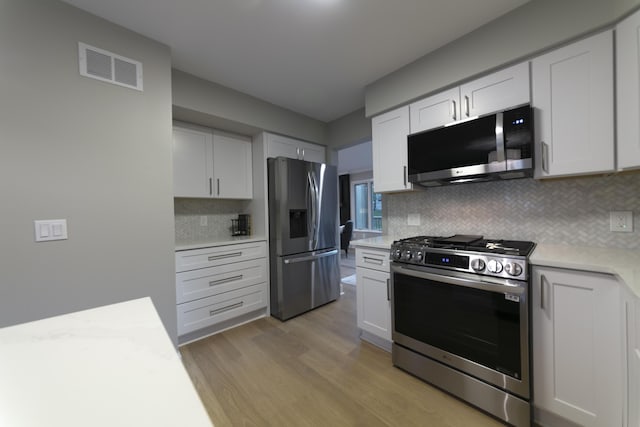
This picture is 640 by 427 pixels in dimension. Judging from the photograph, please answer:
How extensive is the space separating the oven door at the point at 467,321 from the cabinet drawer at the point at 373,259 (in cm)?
16

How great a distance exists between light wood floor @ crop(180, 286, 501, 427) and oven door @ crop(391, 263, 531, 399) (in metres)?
0.27

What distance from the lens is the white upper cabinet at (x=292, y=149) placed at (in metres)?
3.01

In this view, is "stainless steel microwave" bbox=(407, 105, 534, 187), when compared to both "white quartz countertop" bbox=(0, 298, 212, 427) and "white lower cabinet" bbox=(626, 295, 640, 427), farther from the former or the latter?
"white quartz countertop" bbox=(0, 298, 212, 427)

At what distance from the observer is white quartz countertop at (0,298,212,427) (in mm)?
430

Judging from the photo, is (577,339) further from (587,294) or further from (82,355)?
(82,355)

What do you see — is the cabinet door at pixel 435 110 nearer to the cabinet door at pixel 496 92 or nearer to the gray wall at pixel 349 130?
the cabinet door at pixel 496 92

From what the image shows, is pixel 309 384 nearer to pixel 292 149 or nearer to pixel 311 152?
pixel 292 149

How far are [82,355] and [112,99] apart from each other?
68.3 inches

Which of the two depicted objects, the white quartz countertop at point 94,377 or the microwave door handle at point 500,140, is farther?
the microwave door handle at point 500,140

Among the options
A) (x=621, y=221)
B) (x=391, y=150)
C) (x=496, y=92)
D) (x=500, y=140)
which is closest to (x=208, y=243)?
(x=391, y=150)

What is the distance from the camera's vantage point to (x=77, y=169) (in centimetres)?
158

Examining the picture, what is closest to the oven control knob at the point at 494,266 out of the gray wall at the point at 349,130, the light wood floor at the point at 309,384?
the light wood floor at the point at 309,384

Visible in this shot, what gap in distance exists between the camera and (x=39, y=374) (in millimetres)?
562

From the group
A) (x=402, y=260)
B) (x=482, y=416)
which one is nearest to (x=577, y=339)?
(x=482, y=416)
